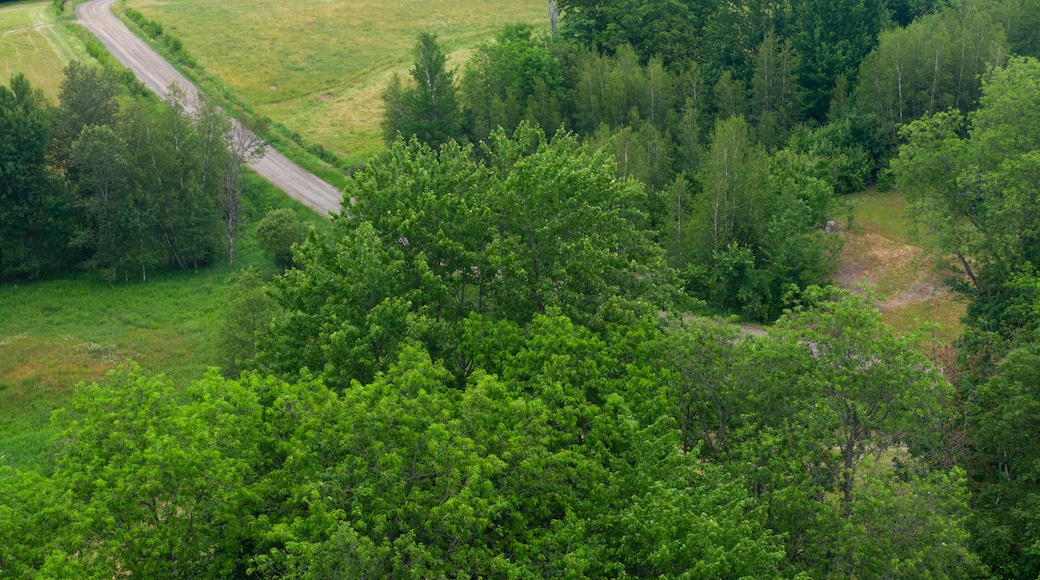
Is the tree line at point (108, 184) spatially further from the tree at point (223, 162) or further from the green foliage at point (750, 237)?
the green foliage at point (750, 237)

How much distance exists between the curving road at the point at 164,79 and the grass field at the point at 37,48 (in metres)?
3.82

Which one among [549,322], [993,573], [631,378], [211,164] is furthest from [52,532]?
[211,164]

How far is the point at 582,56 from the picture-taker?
76875 mm

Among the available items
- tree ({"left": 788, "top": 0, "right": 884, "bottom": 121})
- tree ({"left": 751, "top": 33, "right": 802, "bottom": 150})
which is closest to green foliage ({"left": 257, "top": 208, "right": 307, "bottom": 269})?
tree ({"left": 751, "top": 33, "right": 802, "bottom": 150})

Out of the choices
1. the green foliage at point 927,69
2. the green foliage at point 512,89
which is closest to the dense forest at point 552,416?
the green foliage at point 927,69

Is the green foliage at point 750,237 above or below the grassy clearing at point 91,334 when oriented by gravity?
above

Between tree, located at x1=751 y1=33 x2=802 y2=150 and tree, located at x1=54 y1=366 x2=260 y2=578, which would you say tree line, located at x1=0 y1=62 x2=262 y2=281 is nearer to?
tree, located at x1=751 y1=33 x2=802 y2=150

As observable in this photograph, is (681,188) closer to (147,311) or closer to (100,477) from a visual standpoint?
(147,311)

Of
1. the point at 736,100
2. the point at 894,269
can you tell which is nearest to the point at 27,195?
the point at 736,100

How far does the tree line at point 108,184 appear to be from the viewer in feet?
205

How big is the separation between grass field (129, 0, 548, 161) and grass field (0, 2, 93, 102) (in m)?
12.9

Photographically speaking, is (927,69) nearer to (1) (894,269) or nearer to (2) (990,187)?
(1) (894,269)

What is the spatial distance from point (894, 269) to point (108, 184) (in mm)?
57018

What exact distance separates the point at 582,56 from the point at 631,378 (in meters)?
56.0
